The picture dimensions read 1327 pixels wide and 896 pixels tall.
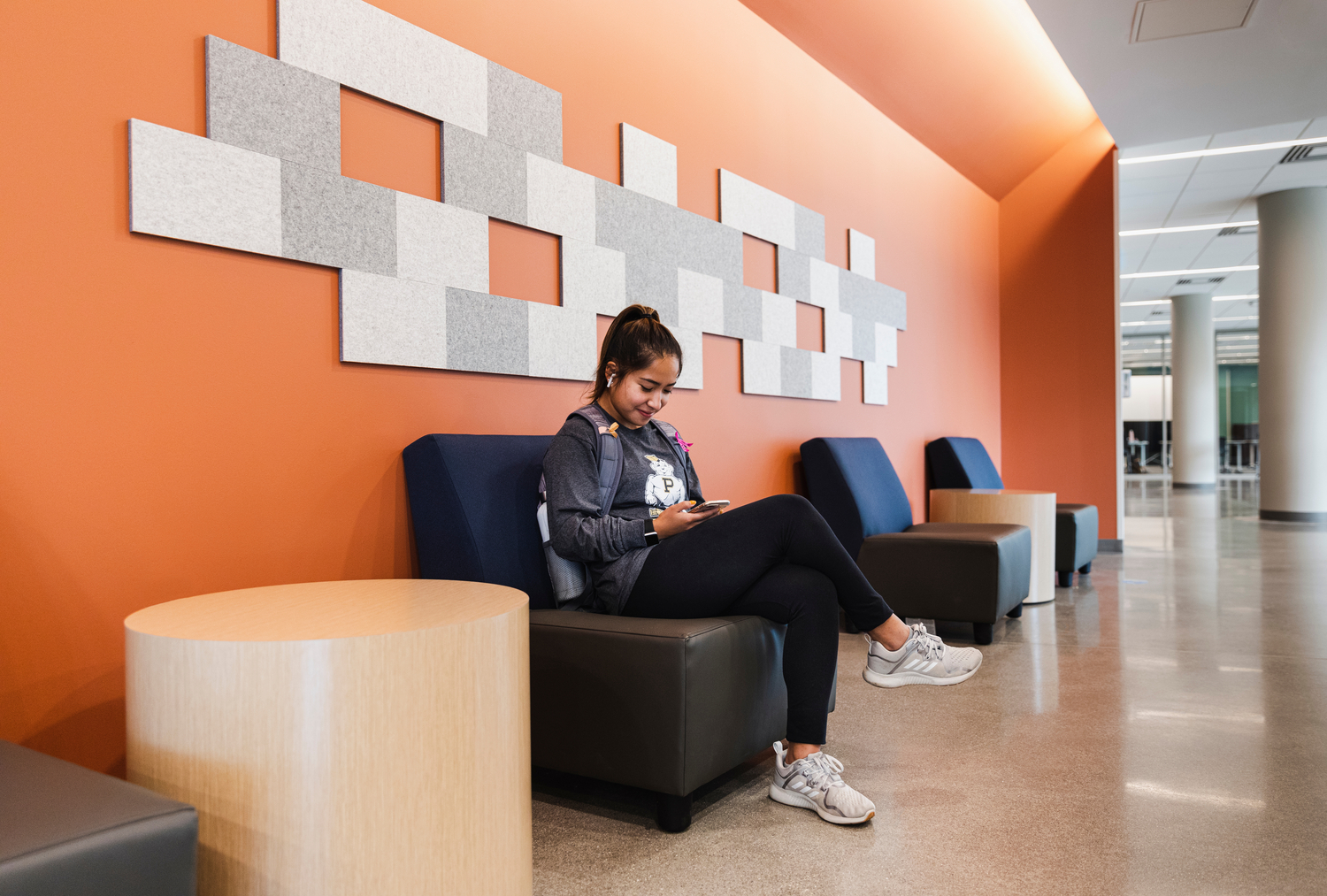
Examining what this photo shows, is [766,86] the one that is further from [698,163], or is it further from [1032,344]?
[1032,344]

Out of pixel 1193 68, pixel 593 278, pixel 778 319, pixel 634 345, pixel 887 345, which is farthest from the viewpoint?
pixel 1193 68

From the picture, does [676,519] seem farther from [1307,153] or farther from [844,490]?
[1307,153]

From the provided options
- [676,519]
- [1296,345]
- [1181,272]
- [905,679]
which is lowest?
[905,679]

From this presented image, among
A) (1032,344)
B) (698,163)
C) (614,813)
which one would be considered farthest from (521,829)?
(1032,344)

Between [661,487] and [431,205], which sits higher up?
[431,205]

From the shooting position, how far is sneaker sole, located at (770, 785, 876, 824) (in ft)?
6.16

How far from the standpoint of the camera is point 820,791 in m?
1.94

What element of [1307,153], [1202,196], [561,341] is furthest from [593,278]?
[1202,196]

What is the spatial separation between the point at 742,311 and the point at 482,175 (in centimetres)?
147

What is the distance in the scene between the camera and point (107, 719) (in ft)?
5.59

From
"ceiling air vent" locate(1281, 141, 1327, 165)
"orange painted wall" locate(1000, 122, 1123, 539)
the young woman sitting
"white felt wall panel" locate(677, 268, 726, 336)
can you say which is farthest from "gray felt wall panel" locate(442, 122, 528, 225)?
"ceiling air vent" locate(1281, 141, 1327, 165)

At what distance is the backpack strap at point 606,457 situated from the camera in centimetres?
213

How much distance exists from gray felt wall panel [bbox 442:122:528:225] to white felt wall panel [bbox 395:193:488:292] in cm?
5

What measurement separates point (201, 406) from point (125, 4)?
31.6 inches
